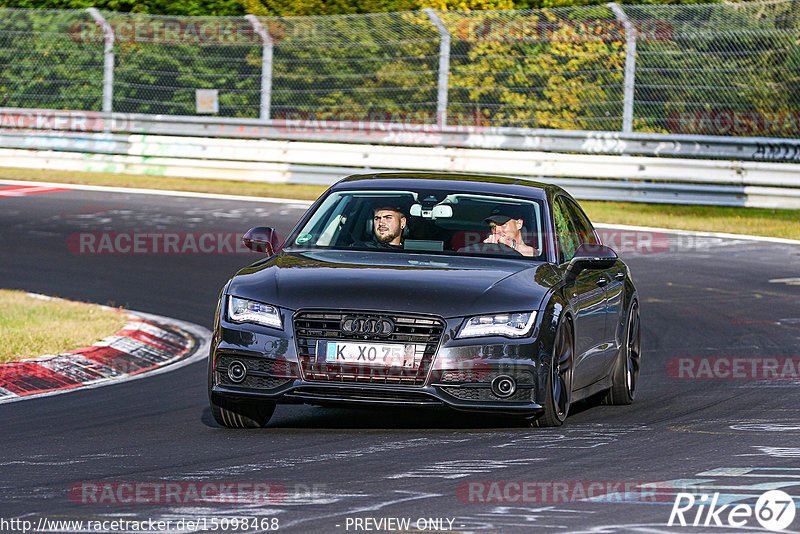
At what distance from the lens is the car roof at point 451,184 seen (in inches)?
372

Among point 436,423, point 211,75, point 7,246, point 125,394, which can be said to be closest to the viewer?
point 436,423

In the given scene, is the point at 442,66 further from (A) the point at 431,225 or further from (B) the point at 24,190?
(A) the point at 431,225

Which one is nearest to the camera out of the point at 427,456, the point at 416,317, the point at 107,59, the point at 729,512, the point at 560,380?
the point at 729,512

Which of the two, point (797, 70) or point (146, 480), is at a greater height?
point (797, 70)

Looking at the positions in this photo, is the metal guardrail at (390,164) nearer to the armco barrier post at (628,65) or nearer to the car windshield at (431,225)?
the armco barrier post at (628,65)

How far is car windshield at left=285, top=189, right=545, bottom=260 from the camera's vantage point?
29.8ft

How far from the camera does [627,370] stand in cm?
1006

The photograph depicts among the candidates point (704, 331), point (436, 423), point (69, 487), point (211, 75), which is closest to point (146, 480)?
point (69, 487)

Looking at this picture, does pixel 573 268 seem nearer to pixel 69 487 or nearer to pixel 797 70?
pixel 69 487

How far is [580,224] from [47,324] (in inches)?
179

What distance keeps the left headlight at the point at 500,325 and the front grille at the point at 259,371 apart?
0.93m

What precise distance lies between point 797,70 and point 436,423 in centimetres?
1671

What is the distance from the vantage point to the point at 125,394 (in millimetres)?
9930

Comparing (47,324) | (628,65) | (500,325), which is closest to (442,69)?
(628,65)
